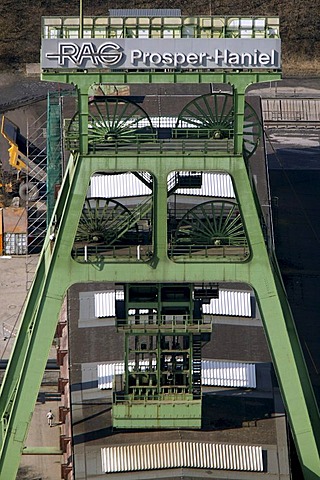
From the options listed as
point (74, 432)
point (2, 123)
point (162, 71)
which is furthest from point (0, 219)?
point (162, 71)

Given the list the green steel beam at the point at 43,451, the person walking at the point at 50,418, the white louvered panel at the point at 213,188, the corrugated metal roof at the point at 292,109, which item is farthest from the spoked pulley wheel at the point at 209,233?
the corrugated metal roof at the point at 292,109

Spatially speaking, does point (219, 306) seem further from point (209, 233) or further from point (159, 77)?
point (159, 77)

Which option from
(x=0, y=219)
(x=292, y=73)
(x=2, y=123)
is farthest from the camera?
(x=292, y=73)

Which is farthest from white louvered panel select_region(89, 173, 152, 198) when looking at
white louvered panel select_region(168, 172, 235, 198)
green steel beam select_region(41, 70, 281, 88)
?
green steel beam select_region(41, 70, 281, 88)

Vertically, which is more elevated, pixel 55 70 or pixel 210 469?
pixel 55 70

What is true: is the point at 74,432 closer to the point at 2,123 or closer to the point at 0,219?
the point at 0,219

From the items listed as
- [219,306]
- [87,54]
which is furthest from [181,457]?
[87,54]

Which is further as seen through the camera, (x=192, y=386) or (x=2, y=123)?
(x=2, y=123)

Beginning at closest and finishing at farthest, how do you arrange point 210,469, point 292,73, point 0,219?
point 210,469, point 0,219, point 292,73
